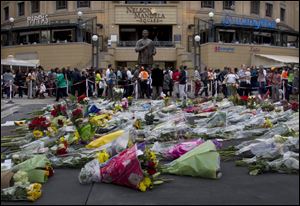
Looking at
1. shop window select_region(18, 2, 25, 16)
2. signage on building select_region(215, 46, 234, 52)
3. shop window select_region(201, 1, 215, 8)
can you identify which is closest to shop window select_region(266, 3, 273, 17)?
shop window select_region(201, 1, 215, 8)

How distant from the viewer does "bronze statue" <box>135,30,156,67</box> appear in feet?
71.9

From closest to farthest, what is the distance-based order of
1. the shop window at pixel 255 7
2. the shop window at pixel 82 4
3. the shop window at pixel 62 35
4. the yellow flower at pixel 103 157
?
the yellow flower at pixel 103 157 < the shop window at pixel 62 35 < the shop window at pixel 82 4 < the shop window at pixel 255 7

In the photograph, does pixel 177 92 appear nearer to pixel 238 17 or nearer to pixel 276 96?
pixel 276 96

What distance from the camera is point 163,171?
Answer: 274 inches

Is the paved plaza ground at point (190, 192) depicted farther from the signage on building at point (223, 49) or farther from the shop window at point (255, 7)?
the shop window at point (255, 7)

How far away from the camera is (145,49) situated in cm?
2227

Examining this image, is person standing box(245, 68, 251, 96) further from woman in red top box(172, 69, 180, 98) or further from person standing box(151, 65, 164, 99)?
person standing box(151, 65, 164, 99)

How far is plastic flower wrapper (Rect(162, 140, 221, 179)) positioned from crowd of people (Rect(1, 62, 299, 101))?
49.0 feet

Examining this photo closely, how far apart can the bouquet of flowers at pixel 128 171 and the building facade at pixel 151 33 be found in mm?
37375

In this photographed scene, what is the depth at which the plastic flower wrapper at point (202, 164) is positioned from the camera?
21.6 feet

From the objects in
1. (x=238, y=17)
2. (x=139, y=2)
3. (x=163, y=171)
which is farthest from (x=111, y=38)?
(x=163, y=171)

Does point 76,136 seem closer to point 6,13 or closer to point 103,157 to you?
point 103,157

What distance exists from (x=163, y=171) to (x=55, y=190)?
1.57 meters

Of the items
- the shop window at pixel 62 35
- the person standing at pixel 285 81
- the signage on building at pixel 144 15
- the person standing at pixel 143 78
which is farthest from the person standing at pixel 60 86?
the signage on building at pixel 144 15
